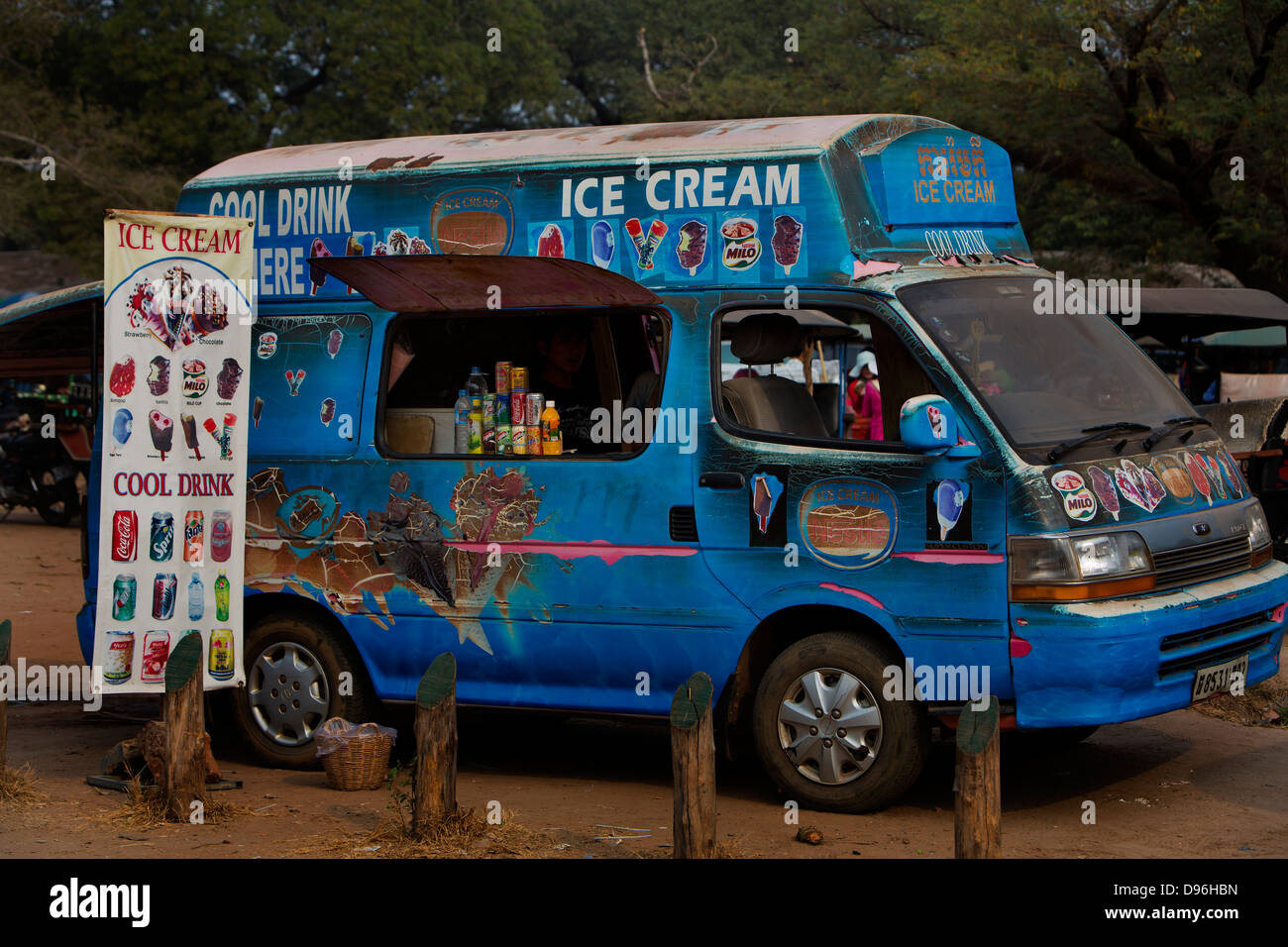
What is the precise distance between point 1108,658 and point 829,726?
3.83 ft

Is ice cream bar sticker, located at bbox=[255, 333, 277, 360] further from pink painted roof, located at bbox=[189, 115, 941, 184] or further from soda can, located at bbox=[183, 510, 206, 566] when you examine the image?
soda can, located at bbox=[183, 510, 206, 566]

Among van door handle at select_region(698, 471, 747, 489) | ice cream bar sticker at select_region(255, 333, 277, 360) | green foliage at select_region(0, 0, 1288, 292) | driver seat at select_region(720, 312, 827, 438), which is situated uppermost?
green foliage at select_region(0, 0, 1288, 292)

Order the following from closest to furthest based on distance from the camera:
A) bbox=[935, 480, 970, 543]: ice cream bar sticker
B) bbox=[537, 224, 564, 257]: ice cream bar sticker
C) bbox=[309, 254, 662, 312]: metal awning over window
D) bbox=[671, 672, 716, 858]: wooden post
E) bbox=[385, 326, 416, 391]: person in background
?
bbox=[671, 672, 716, 858]: wooden post → bbox=[935, 480, 970, 543]: ice cream bar sticker → bbox=[309, 254, 662, 312]: metal awning over window → bbox=[537, 224, 564, 257]: ice cream bar sticker → bbox=[385, 326, 416, 391]: person in background

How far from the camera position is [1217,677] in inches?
238

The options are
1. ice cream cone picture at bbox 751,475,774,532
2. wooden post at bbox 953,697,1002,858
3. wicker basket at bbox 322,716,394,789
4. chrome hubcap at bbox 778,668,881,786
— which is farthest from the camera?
wicker basket at bbox 322,716,394,789

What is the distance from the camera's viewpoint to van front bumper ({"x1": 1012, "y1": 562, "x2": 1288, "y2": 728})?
563cm

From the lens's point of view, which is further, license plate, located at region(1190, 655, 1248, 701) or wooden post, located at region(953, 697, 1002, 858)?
license plate, located at region(1190, 655, 1248, 701)

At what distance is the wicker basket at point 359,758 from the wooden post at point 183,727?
713mm

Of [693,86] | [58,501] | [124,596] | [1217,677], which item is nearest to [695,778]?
[1217,677]

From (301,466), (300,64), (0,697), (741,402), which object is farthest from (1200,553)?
(300,64)

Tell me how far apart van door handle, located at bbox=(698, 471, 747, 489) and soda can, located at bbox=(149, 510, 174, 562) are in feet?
7.87

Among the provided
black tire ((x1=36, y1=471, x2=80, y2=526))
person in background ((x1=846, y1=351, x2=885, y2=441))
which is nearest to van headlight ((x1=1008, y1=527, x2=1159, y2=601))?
person in background ((x1=846, y1=351, x2=885, y2=441))

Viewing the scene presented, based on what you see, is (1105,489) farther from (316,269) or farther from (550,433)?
(316,269)

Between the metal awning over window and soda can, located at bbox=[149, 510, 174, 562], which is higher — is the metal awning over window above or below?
above
